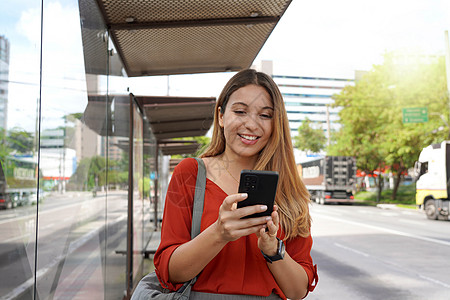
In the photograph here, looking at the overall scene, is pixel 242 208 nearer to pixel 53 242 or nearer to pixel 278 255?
pixel 278 255

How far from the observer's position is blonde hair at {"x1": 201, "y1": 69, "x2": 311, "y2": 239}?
158 centimetres

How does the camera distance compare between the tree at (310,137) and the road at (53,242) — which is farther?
the tree at (310,137)

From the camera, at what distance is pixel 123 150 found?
4.32 metres

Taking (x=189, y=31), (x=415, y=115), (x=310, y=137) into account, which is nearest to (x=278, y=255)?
(x=189, y=31)

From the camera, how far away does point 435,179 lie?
16594 millimetres

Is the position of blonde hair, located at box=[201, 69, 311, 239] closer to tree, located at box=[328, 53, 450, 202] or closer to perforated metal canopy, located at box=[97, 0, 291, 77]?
perforated metal canopy, located at box=[97, 0, 291, 77]

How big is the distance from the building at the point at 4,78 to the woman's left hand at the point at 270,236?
0.96 meters

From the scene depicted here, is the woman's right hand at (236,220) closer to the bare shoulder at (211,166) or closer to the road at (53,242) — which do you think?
the bare shoulder at (211,166)

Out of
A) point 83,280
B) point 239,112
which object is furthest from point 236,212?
point 83,280

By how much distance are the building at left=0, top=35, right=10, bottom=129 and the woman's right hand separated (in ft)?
2.84

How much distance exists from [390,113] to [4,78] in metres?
28.4

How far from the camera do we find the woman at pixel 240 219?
1.40m

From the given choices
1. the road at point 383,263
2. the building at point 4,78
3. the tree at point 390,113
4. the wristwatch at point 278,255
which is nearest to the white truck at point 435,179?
the road at point 383,263

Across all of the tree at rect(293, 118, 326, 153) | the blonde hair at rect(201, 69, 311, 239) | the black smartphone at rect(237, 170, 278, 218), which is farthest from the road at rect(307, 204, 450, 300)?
the tree at rect(293, 118, 326, 153)
